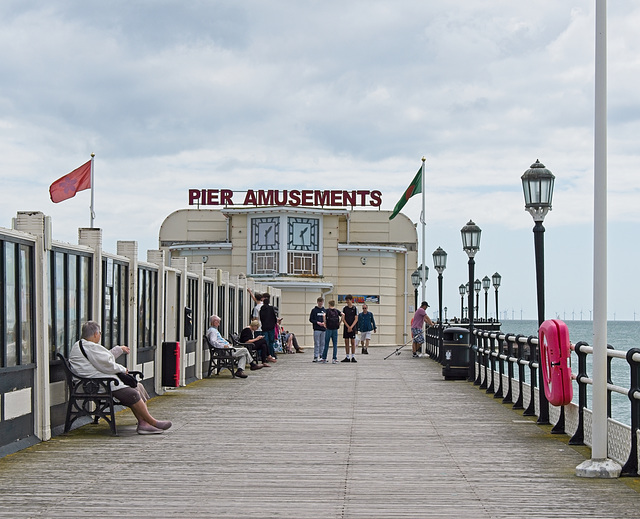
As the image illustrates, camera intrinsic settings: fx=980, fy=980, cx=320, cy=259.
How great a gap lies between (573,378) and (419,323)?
66.6ft

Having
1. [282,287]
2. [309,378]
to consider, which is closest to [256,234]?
[282,287]

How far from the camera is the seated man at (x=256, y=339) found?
2311 centimetres

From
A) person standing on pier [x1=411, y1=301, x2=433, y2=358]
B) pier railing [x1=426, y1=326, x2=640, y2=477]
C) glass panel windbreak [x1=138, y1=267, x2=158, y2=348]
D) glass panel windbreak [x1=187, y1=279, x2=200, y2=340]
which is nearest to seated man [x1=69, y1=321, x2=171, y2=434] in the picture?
glass panel windbreak [x1=138, y1=267, x2=158, y2=348]

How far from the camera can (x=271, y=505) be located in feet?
22.4

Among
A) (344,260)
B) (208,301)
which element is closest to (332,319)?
(208,301)

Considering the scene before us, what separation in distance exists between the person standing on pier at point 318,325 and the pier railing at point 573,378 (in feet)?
20.0

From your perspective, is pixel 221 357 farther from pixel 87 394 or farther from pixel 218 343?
pixel 87 394

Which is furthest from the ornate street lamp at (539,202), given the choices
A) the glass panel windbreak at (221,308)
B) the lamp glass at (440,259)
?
the lamp glass at (440,259)

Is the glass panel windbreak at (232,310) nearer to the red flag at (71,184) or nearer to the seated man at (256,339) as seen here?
the seated man at (256,339)

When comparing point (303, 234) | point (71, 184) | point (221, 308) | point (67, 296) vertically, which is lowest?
point (221, 308)

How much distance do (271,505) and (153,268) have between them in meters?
9.31

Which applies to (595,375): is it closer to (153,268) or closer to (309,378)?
(153,268)

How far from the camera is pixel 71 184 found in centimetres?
2277

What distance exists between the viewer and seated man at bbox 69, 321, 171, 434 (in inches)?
413
